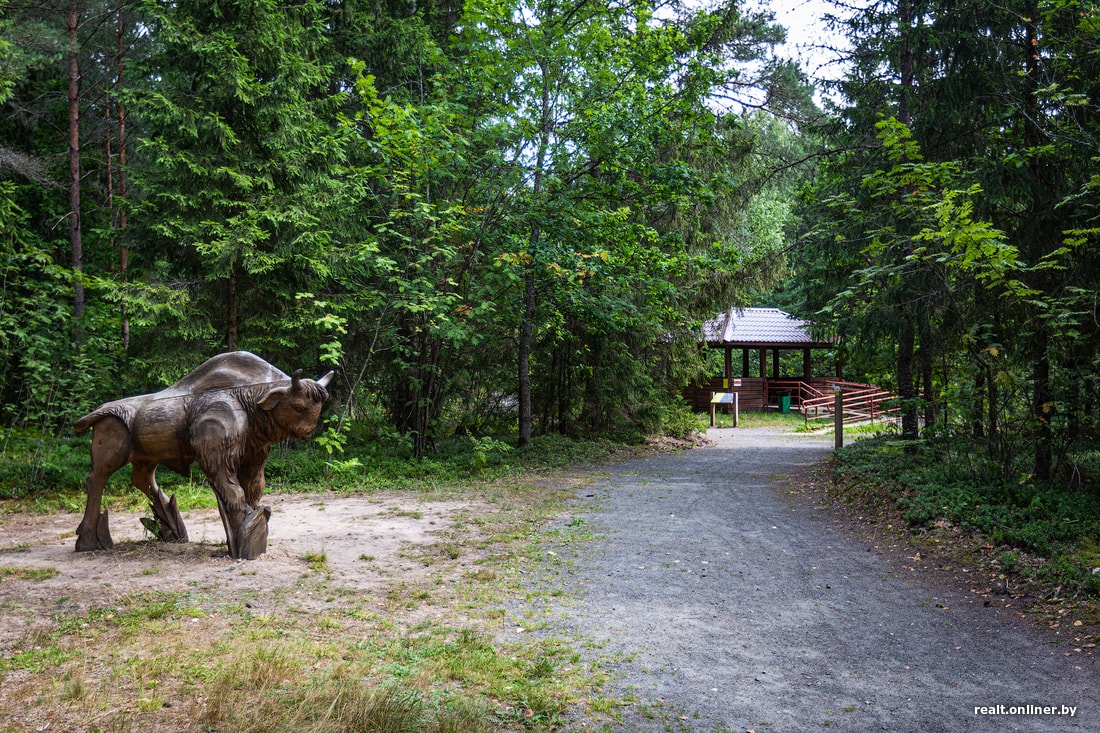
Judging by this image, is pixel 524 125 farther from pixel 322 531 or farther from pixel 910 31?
pixel 322 531

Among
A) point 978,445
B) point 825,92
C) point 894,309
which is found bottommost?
point 978,445

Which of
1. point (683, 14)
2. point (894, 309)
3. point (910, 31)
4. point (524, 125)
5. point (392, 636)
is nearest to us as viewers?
point (392, 636)

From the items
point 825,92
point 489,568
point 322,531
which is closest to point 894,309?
point 825,92

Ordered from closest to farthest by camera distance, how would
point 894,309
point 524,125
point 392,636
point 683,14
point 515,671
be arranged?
1. point 515,671
2. point 392,636
3. point 894,309
4. point 524,125
5. point 683,14

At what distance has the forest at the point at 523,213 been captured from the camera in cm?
804

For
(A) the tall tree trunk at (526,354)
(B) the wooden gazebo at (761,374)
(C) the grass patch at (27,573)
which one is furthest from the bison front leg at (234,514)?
(B) the wooden gazebo at (761,374)

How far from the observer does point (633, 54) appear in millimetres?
13289

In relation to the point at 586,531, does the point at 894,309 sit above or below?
above

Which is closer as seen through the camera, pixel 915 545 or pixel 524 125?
pixel 915 545

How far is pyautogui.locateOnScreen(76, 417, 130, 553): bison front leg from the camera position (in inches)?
252

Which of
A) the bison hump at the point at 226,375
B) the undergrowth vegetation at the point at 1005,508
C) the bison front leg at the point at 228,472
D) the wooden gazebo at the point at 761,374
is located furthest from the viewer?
the wooden gazebo at the point at 761,374

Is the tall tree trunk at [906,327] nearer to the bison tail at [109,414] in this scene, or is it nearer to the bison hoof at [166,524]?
the bison hoof at [166,524]

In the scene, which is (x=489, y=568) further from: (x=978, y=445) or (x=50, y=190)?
(x=50, y=190)

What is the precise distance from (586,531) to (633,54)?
9.52m
